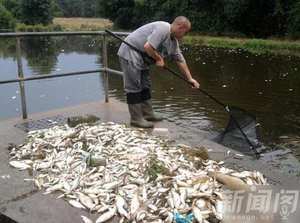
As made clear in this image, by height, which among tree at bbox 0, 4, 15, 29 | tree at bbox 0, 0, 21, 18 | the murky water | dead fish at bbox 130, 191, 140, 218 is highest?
dead fish at bbox 130, 191, 140, 218

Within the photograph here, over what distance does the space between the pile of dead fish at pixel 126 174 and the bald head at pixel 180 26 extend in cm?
137

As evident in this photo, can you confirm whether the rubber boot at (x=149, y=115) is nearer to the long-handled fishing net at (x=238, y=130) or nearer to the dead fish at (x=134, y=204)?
the long-handled fishing net at (x=238, y=130)

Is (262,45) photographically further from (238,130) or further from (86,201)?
(86,201)

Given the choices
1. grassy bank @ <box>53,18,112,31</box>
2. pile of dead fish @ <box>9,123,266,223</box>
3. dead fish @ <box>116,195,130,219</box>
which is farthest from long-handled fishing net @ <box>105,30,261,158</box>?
grassy bank @ <box>53,18,112,31</box>

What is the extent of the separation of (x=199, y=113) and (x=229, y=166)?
19.2 feet

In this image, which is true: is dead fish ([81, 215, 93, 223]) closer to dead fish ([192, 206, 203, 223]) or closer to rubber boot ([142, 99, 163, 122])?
dead fish ([192, 206, 203, 223])

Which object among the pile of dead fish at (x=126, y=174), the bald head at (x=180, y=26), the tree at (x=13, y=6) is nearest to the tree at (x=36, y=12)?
the tree at (x=13, y=6)

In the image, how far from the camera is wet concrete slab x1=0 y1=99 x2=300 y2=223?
4023 mm

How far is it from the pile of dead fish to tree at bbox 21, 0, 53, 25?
7103 cm

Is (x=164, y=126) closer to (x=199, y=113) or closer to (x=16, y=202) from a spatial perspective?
(x=16, y=202)

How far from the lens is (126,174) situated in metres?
4.59

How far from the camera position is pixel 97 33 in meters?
7.09

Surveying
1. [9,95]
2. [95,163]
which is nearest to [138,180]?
[95,163]

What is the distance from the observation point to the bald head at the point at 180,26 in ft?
19.5
